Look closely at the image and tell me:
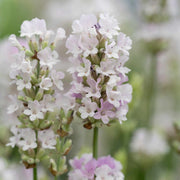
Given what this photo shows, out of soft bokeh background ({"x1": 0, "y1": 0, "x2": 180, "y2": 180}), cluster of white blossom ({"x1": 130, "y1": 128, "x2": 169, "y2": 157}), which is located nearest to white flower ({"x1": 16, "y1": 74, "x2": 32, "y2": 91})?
soft bokeh background ({"x1": 0, "y1": 0, "x2": 180, "y2": 180})

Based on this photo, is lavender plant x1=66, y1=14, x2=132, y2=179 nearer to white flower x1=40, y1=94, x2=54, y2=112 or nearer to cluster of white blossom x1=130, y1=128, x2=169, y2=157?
white flower x1=40, y1=94, x2=54, y2=112

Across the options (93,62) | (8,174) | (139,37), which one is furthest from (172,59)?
(93,62)

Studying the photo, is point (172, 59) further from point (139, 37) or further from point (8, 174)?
point (8, 174)

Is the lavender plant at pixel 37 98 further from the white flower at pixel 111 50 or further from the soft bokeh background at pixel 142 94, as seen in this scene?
the soft bokeh background at pixel 142 94

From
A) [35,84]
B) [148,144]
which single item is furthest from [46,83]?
[148,144]

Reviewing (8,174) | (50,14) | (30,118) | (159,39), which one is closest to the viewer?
(30,118)
